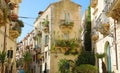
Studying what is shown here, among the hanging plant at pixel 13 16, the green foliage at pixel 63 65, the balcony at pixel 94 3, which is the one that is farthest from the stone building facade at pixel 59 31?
the hanging plant at pixel 13 16

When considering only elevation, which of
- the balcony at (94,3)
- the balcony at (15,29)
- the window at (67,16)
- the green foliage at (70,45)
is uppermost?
the balcony at (94,3)

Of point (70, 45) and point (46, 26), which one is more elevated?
point (46, 26)

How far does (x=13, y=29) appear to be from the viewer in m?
26.1

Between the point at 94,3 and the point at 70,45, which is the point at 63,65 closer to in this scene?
the point at 70,45

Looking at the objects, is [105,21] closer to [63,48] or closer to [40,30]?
[63,48]

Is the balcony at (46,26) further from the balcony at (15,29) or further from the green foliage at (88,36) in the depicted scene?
the balcony at (15,29)

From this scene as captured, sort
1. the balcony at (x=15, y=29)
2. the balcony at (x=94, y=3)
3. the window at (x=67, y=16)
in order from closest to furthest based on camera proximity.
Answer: the balcony at (x=15, y=29) → the balcony at (x=94, y=3) → the window at (x=67, y=16)

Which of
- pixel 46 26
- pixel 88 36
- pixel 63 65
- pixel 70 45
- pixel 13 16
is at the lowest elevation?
pixel 63 65

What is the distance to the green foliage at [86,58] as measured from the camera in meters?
31.8

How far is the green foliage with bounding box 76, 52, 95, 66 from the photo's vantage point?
104ft

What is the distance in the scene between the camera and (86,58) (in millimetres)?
32406

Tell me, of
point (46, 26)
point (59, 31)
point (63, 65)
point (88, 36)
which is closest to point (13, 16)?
point (88, 36)

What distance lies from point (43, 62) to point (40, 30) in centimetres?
566

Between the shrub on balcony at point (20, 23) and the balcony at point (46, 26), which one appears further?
the balcony at point (46, 26)
